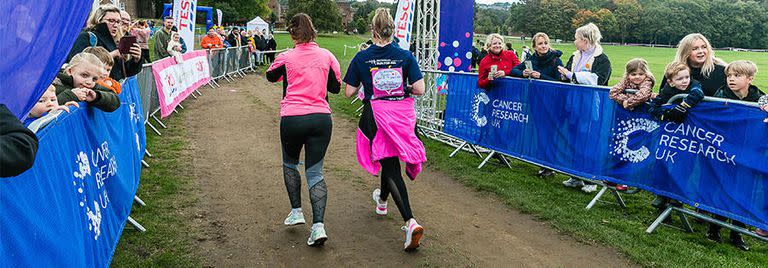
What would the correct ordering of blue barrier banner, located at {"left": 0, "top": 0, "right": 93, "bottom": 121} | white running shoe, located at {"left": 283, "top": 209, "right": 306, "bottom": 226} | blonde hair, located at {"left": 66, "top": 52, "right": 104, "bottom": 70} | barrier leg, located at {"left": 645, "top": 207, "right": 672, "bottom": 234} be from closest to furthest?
1. blue barrier banner, located at {"left": 0, "top": 0, "right": 93, "bottom": 121}
2. blonde hair, located at {"left": 66, "top": 52, "right": 104, "bottom": 70}
3. white running shoe, located at {"left": 283, "top": 209, "right": 306, "bottom": 226}
4. barrier leg, located at {"left": 645, "top": 207, "right": 672, "bottom": 234}

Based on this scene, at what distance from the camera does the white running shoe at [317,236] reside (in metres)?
4.70

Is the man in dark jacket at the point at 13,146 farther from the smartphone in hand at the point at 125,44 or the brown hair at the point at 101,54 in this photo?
the smartphone in hand at the point at 125,44

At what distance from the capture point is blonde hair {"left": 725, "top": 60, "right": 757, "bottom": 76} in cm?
517

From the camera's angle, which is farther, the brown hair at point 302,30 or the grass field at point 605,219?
the grass field at point 605,219

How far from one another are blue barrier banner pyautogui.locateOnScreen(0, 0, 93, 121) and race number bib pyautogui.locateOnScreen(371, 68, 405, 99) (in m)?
2.65

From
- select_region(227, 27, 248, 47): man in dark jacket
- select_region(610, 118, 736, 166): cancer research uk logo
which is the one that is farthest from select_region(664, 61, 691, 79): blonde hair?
select_region(227, 27, 248, 47): man in dark jacket

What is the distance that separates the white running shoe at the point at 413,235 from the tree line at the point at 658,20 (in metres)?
86.2

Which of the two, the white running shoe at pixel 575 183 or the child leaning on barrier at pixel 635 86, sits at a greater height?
the child leaning on barrier at pixel 635 86

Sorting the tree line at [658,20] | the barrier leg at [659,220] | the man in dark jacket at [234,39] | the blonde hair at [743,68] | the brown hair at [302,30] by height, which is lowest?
the barrier leg at [659,220]

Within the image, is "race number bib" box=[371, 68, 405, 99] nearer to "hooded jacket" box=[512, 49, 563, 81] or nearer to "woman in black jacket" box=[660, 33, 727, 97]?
"woman in black jacket" box=[660, 33, 727, 97]

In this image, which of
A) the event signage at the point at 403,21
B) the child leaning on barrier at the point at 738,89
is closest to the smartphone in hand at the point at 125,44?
the child leaning on barrier at the point at 738,89

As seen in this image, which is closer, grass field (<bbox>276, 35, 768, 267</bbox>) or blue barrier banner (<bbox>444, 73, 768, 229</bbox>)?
grass field (<bbox>276, 35, 768, 267</bbox>)

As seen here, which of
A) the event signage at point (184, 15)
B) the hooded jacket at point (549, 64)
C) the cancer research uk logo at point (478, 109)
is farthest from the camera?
the event signage at point (184, 15)

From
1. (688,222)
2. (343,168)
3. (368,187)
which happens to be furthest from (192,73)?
(688,222)
